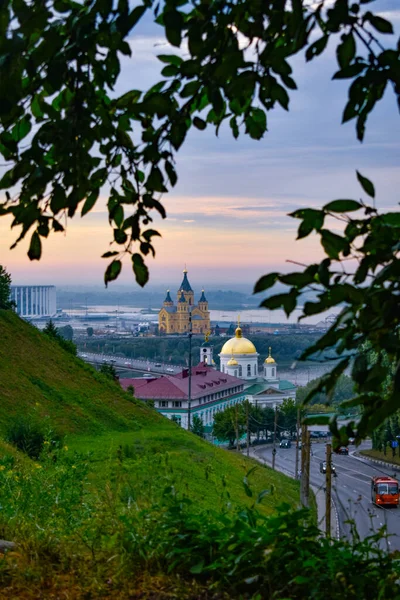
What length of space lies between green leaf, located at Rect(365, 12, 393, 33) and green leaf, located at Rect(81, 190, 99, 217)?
0.83 m

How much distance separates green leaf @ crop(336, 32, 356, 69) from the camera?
6.68 ft

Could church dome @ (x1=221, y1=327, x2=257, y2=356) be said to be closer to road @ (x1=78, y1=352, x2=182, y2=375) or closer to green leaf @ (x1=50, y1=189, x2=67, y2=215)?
road @ (x1=78, y1=352, x2=182, y2=375)

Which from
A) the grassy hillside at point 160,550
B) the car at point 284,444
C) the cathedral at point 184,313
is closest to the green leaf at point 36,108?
the grassy hillside at point 160,550

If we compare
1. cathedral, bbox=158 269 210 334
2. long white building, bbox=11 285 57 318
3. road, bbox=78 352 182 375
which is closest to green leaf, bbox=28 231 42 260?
road, bbox=78 352 182 375

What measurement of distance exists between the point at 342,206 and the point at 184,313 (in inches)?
4090

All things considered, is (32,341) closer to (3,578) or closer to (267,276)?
(3,578)

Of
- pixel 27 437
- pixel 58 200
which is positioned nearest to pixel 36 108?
pixel 58 200

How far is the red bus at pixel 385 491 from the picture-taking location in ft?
75.0

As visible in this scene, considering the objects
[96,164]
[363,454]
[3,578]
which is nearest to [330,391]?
[96,164]

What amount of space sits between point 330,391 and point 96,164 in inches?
35.5

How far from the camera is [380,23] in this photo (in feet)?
6.56

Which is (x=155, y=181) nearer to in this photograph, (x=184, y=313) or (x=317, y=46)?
(x=317, y=46)

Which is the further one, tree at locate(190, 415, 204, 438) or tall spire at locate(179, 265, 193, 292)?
tall spire at locate(179, 265, 193, 292)

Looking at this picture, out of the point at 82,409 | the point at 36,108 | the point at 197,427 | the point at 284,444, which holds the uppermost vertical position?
the point at 36,108
